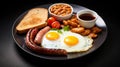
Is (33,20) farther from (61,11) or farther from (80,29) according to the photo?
(80,29)

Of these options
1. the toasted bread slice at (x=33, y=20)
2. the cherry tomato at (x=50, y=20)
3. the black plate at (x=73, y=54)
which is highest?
the toasted bread slice at (x=33, y=20)

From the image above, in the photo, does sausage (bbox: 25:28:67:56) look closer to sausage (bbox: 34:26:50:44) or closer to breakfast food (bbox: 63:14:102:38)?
sausage (bbox: 34:26:50:44)

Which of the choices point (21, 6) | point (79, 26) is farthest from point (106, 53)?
point (21, 6)

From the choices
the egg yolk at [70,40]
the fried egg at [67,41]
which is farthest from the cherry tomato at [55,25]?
the egg yolk at [70,40]

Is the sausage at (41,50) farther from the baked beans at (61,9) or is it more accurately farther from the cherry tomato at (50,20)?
the baked beans at (61,9)

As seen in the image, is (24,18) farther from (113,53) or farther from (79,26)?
(113,53)
